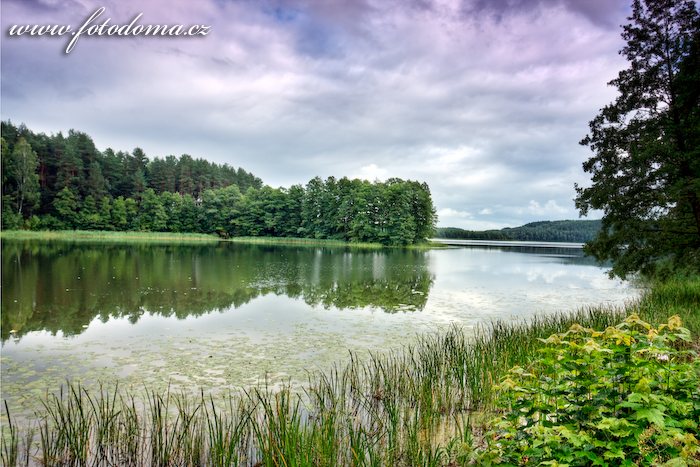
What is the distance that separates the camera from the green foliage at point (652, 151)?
11.8m

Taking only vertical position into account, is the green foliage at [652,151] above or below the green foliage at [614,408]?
above

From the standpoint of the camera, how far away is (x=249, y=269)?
80.6 ft

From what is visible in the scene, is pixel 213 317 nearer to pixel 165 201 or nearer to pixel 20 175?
pixel 20 175

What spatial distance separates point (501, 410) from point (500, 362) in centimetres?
109

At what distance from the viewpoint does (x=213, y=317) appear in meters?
11.7

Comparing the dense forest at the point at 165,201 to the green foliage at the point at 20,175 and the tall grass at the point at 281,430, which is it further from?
the tall grass at the point at 281,430

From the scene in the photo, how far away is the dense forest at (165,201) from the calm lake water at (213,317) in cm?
4846

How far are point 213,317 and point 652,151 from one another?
43.3 feet

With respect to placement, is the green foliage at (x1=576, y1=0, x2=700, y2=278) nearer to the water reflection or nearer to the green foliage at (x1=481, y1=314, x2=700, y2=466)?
Answer: the water reflection

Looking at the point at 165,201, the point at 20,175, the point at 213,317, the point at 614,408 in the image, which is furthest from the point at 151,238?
the point at 614,408

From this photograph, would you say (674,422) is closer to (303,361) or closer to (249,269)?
(303,361)

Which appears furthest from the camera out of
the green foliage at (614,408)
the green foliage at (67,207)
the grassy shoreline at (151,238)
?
the green foliage at (67,207)

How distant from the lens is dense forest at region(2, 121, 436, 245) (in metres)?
62.8

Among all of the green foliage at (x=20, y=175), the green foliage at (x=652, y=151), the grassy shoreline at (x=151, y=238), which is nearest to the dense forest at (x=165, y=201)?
the green foliage at (x=20, y=175)
